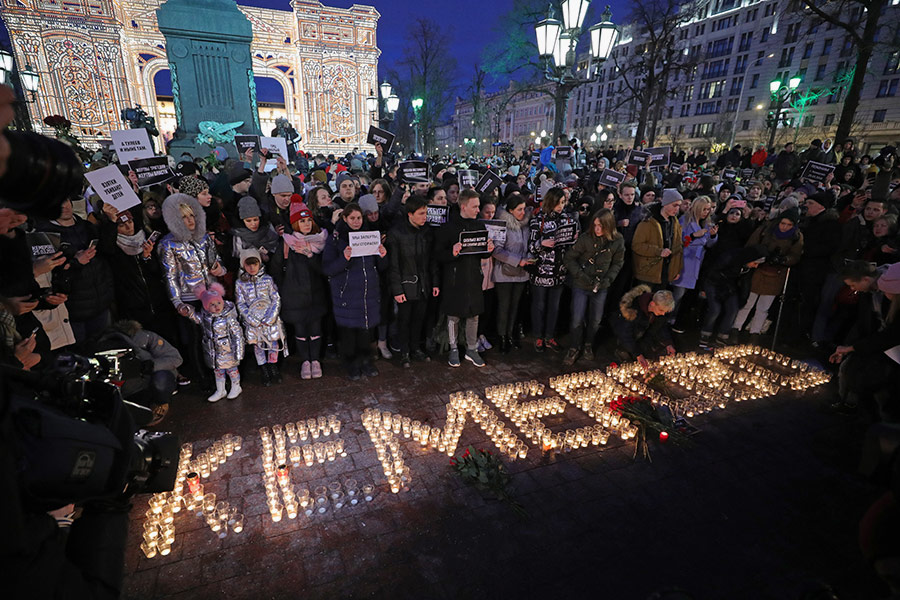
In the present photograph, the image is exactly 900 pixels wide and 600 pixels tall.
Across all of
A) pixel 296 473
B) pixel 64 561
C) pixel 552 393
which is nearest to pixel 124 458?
pixel 64 561

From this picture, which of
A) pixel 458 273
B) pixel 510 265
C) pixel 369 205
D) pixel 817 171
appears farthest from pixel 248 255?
pixel 817 171

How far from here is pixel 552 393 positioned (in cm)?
551

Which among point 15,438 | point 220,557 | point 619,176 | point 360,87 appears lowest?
point 220,557

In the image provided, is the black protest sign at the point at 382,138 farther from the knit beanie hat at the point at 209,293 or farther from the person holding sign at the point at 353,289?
the knit beanie hat at the point at 209,293

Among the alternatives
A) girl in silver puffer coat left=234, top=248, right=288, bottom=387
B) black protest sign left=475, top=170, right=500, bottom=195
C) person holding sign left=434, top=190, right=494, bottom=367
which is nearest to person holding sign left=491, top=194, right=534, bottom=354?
person holding sign left=434, top=190, right=494, bottom=367

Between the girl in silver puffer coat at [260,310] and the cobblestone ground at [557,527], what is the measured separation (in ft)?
2.75

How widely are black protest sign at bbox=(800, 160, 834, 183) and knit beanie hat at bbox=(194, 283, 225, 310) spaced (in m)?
11.3

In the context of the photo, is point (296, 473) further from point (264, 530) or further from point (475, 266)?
point (475, 266)

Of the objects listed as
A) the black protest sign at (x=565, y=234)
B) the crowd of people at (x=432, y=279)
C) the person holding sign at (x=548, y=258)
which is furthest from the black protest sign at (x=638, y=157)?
the black protest sign at (x=565, y=234)

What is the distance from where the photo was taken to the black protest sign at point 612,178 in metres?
8.09

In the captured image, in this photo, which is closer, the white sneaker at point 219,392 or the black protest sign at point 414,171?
the white sneaker at point 219,392

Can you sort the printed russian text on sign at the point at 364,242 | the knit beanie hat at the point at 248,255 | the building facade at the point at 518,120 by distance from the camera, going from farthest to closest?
the building facade at the point at 518,120 < the printed russian text on sign at the point at 364,242 < the knit beanie hat at the point at 248,255

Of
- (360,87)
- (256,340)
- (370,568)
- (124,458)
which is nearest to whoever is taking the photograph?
(124,458)

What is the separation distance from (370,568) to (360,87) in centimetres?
4293
